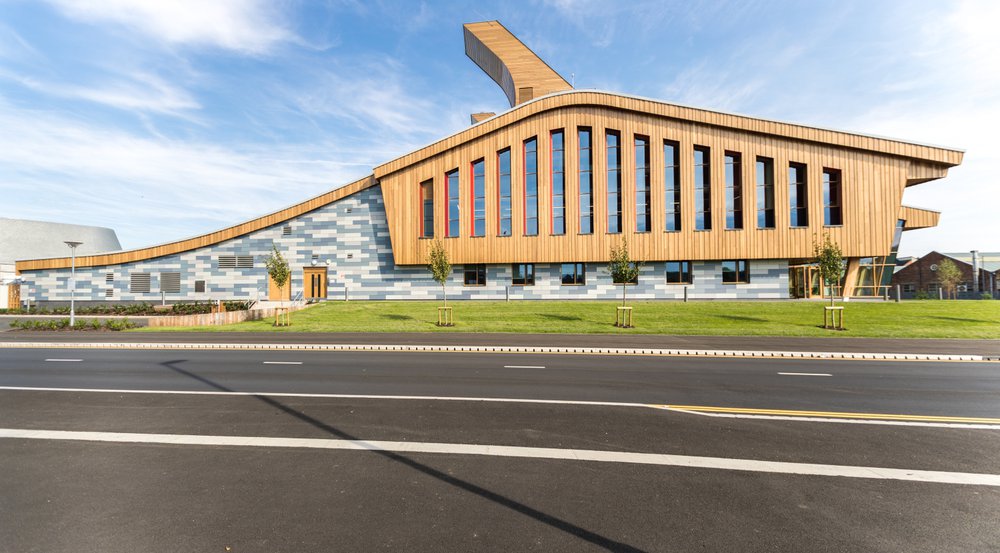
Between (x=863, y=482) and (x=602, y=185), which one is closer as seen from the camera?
(x=863, y=482)

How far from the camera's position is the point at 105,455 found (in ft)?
17.5

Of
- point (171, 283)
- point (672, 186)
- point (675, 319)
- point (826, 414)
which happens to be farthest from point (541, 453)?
point (171, 283)

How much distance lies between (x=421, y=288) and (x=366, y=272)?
4943 mm

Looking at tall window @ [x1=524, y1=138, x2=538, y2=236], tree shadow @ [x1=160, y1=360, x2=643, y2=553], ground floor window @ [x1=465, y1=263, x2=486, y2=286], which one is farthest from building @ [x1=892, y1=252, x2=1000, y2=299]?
tree shadow @ [x1=160, y1=360, x2=643, y2=553]

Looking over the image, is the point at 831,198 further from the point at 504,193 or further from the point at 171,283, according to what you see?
the point at 171,283

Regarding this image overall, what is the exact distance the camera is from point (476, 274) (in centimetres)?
3384

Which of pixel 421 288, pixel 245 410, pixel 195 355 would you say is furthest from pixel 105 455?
pixel 421 288

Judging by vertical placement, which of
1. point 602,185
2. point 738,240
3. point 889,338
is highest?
point 602,185

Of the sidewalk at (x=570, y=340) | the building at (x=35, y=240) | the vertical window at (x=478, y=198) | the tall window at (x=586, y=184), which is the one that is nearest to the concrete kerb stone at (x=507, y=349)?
the sidewalk at (x=570, y=340)

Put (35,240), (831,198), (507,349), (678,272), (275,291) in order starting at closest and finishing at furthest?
A: (507,349) → (831,198) → (678,272) → (275,291) → (35,240)

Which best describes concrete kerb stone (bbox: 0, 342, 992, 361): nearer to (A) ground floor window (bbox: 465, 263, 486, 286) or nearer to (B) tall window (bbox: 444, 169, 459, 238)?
(A) ground floor window (bbox: 465, 263, 486, 286)

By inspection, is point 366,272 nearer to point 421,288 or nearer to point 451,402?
point 421,288

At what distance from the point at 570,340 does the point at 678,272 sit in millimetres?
17677

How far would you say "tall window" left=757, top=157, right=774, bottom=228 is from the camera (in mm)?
30266
